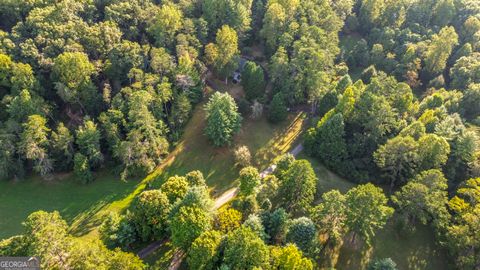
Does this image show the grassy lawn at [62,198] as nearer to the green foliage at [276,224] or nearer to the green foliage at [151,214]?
the green foliage at [151,214]

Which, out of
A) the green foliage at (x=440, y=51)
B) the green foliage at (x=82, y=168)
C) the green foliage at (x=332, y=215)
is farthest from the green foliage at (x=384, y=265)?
the green foliage at (x=440, y=51)

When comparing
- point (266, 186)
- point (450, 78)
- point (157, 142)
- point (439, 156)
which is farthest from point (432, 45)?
point (157, 142)

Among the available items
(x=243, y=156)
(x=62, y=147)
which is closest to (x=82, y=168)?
(x=62, y=147)

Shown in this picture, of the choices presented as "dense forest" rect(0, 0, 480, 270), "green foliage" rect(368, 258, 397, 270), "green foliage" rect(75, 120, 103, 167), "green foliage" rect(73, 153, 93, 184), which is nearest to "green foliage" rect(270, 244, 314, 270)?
"dense forest" rect(0, 0, 480, 270)

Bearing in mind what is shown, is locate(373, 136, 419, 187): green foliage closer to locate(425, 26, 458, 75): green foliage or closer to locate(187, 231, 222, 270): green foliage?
locate(187, 231, 222, 270): green foliage

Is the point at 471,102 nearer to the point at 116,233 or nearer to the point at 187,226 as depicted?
the point at 187,226
